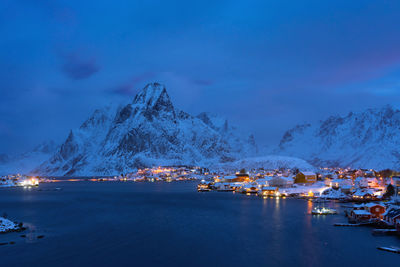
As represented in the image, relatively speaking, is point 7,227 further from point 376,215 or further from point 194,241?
point 376,215

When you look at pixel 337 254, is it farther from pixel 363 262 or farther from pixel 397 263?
pixel 397 263

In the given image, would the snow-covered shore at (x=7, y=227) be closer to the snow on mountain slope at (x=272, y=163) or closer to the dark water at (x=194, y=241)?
the dark water at (x=194, y=241)

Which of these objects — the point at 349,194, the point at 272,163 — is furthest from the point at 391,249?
the point at 272,163

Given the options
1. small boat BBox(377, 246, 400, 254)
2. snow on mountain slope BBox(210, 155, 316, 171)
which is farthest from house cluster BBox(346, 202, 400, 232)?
snow on mountain slope BBox(210, 155, 316, 171)

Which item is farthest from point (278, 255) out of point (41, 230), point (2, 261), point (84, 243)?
point (41, 230)

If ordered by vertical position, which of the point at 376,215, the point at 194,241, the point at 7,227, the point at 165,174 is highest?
the point at 165,174

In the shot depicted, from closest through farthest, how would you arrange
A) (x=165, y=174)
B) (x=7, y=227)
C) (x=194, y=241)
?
(x=194, y=241), (x=7, y=227), (x=165, y=174)

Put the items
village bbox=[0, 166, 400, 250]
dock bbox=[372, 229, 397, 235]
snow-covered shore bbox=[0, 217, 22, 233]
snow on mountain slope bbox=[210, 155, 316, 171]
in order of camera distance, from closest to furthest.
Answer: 1. dock bbox=[372, 229, 397, 235]
2. snow-covered shore bbox=[0, 217, 22, 233]
3. village bbox=[0, 166, 400, 250]
4. snow on mountain slope bbox=[210, 155, 316, 171]

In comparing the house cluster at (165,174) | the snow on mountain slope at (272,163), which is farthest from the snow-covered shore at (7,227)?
the snow on mountain slope at (272,163)

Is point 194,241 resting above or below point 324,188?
below

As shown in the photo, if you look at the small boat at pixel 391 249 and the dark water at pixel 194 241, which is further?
the small boat at pixel 391 249

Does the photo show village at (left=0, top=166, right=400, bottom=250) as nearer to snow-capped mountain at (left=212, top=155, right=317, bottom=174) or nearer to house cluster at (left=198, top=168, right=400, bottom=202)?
house cluster at (left=198, top=168, right=400, bottom=202)
